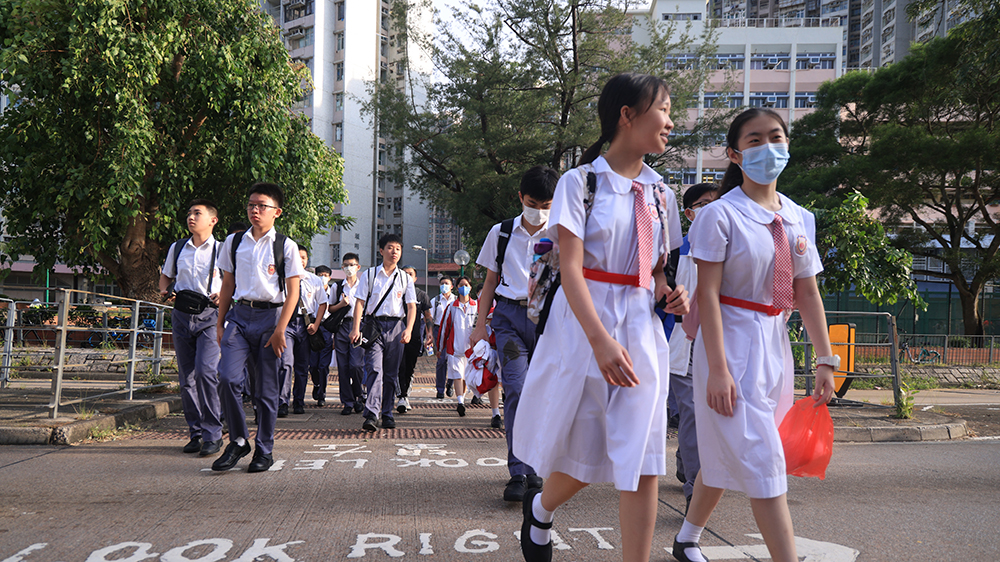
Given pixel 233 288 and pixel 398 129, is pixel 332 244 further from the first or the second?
pixel 233 288

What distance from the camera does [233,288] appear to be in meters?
5.67

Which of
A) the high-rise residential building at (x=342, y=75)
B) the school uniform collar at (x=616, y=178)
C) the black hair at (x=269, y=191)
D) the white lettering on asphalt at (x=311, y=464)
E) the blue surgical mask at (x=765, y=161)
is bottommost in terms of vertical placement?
the white lettering on asphalt at (x=311, y=464)

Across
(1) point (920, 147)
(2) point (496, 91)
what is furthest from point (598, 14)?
(1) point (920, 147)

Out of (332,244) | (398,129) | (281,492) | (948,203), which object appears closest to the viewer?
(281,492)

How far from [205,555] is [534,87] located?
2136 cm

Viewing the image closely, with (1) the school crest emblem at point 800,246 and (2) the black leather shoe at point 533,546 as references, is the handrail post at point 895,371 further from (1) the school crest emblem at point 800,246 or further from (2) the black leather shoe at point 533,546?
(2) the black leather shoe at point 533,546

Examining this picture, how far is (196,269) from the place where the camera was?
6.37m

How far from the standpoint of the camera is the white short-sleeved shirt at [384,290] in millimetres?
7730

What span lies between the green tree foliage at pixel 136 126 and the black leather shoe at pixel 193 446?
9.47m

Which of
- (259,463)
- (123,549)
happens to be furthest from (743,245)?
(259,463)

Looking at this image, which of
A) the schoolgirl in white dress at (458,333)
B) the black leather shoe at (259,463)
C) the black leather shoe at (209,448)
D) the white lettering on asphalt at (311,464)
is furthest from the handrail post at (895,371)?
the black leather shoe at (209,448)

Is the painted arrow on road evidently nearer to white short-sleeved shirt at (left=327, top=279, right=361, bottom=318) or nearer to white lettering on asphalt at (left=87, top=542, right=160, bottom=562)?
white lettering on asphalt at (left=87, top=542, right=160, bottom=562)

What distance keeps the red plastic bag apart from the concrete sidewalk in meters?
5.02

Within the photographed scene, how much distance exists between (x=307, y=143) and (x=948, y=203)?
2522cm
